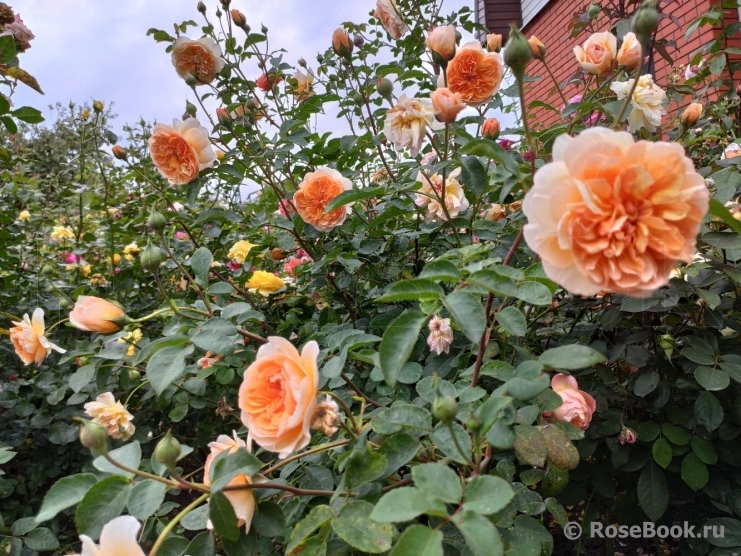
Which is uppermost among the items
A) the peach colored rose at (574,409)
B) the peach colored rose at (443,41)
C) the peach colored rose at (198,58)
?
the peach colored rose at (198,58)

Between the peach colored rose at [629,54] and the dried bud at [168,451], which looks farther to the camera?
the peach colored rose at [629,54]

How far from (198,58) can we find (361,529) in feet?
4.27

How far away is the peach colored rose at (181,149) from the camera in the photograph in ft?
3.87

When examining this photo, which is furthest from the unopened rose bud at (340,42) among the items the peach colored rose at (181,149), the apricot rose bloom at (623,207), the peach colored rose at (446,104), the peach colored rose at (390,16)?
the apricot rose bloom at (623,207)

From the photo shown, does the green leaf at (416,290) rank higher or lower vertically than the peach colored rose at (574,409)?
higher

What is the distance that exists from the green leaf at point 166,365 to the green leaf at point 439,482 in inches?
15.1

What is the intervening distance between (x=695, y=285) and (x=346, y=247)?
0.80 metres

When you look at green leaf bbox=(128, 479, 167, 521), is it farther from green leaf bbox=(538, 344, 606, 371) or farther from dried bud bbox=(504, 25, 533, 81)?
dried bud bbox=(504, 25, 533, 81)

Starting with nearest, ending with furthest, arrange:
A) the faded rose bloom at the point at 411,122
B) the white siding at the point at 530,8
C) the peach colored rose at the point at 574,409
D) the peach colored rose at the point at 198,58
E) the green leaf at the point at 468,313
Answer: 1. the green leaf at the point at 468,313
2. the peach colored rose at the point at 574,409
3. the faded rose bloom at the point at 411,122
4. the peach colored rose at the point at 198,58
5. the white siding at the point at 530,8

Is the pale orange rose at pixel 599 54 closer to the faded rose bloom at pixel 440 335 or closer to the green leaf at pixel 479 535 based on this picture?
the faded rose bloom at pixel 440 335

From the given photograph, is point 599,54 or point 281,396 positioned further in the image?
point 599,54

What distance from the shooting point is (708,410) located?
0.90 metres

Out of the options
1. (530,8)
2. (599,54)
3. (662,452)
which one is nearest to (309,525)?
(662,452)

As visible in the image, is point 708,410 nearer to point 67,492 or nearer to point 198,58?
point 67,492
